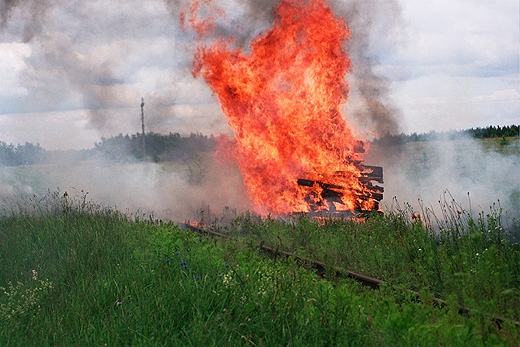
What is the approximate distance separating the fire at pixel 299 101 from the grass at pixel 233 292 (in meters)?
6.84

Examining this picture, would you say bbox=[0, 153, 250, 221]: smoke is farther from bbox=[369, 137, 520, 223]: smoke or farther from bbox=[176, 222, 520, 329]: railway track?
bbox=[176, 222, 520, 329]: railway track

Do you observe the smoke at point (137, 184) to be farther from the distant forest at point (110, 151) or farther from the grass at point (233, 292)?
the grass at point (233, 292)

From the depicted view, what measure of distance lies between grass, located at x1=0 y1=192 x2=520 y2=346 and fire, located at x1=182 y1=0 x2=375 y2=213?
6.84m

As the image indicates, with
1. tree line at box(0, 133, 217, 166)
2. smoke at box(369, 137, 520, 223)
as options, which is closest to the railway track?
smoke at box(369, 137, 520, 223)

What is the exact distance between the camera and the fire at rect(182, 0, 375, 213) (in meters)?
18.5

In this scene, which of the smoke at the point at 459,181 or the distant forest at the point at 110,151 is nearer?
the smoke at the point at 459,181

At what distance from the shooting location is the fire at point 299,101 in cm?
1855

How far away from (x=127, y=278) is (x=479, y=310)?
15.1ft

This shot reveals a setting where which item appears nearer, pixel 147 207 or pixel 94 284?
pixel 94 284

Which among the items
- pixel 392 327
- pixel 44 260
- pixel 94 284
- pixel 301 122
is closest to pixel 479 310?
pixel 392 327

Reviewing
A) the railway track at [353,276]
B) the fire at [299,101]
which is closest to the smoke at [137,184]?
the fire at [299,101]

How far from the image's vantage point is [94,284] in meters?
8.13

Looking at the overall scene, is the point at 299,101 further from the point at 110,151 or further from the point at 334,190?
the point at 110,151

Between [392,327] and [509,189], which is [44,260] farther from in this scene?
[509,189]
